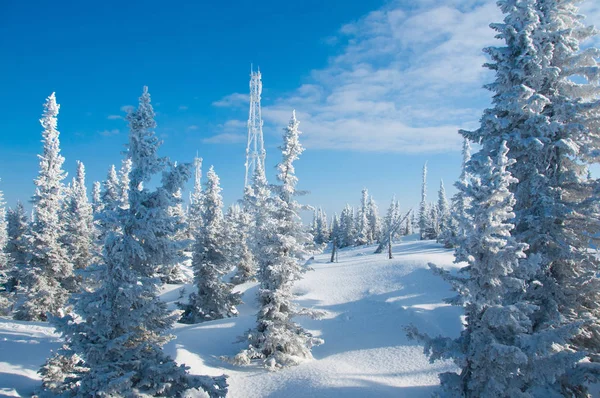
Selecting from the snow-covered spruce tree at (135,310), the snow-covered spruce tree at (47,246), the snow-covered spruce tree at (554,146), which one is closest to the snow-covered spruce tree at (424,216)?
the snow-covered spruce tree at (554,146)

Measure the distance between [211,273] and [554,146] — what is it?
74.6 feet

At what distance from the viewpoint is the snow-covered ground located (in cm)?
1409

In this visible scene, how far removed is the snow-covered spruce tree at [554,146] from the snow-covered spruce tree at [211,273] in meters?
20.9

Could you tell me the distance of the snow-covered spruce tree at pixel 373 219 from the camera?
84.8 meters

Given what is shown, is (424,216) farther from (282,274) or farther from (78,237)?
(282,274)

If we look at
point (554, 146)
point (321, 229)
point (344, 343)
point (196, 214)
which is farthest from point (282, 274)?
point (321, 229)

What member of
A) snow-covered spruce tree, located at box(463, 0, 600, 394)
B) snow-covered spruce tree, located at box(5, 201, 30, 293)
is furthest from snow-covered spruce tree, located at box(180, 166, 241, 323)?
snow-covered spruce tree, located at box(463, 0, 600, 394)

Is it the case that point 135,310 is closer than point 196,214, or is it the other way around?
point 135,310

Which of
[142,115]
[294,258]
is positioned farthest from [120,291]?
[294,258]

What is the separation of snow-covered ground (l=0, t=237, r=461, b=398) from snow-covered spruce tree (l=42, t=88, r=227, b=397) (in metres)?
5.64

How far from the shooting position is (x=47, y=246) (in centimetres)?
2602

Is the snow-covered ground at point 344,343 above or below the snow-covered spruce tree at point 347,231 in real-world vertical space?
below

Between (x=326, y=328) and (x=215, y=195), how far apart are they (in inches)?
571

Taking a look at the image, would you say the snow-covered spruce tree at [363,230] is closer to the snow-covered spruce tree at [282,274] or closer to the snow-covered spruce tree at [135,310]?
the snow-covered spruce tree at [282,274]
